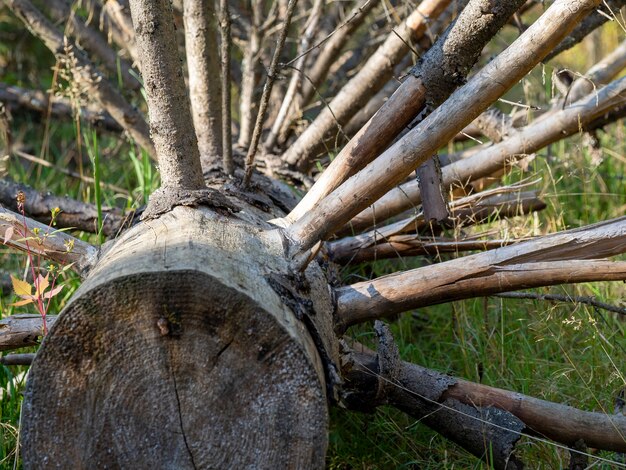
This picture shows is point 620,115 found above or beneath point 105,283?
above

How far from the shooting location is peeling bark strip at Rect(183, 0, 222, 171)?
2.85m

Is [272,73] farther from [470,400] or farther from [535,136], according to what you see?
[535,136]

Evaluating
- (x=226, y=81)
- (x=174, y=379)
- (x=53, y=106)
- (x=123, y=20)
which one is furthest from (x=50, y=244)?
(x=53, y=106)

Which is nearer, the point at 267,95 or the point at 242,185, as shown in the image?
the point at 267,95

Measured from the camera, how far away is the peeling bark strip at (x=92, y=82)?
332 cm

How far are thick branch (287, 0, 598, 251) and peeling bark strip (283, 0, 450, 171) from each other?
42.0 inches

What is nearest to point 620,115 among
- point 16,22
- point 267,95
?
point 267,95

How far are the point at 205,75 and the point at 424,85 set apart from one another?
3.66ft

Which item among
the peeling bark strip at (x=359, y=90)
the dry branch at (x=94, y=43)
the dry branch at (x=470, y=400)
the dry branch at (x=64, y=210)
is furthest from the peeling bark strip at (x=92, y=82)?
the dry branch at (x=470, y=400)

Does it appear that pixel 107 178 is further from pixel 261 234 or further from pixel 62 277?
pixel 261 234

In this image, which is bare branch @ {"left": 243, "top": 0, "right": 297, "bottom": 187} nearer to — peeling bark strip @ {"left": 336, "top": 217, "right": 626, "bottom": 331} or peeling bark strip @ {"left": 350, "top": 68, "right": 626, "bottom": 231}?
peeling bark strip @ {"left": 336, "top": 217, "right": 626, "bottom": 331}

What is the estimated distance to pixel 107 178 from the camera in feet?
14.5

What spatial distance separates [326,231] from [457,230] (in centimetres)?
80

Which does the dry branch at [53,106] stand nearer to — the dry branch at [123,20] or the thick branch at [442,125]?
the dry branch at [123,20]
